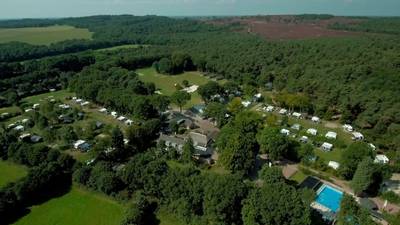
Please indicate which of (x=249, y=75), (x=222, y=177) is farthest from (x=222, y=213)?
(x=249, y=75)

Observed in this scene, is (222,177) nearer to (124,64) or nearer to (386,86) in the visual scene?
(386,86)

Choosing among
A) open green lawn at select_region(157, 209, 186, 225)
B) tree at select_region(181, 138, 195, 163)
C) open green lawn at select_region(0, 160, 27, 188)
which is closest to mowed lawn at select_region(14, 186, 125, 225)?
open green lawn at select_region(157, 209, 186, 225)

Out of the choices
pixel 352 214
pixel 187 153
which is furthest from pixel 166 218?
pixel 352 214

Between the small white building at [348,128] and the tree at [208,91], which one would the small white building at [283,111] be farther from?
the tree at [208,91]

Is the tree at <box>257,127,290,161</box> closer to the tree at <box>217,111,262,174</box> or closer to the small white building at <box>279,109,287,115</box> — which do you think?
the tree at <box>217,111,262,174</box>

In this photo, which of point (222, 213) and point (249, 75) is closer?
point (222, 213)

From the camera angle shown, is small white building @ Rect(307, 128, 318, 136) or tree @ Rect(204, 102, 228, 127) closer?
small white building @ Rect(307, 128, 318, 136)
